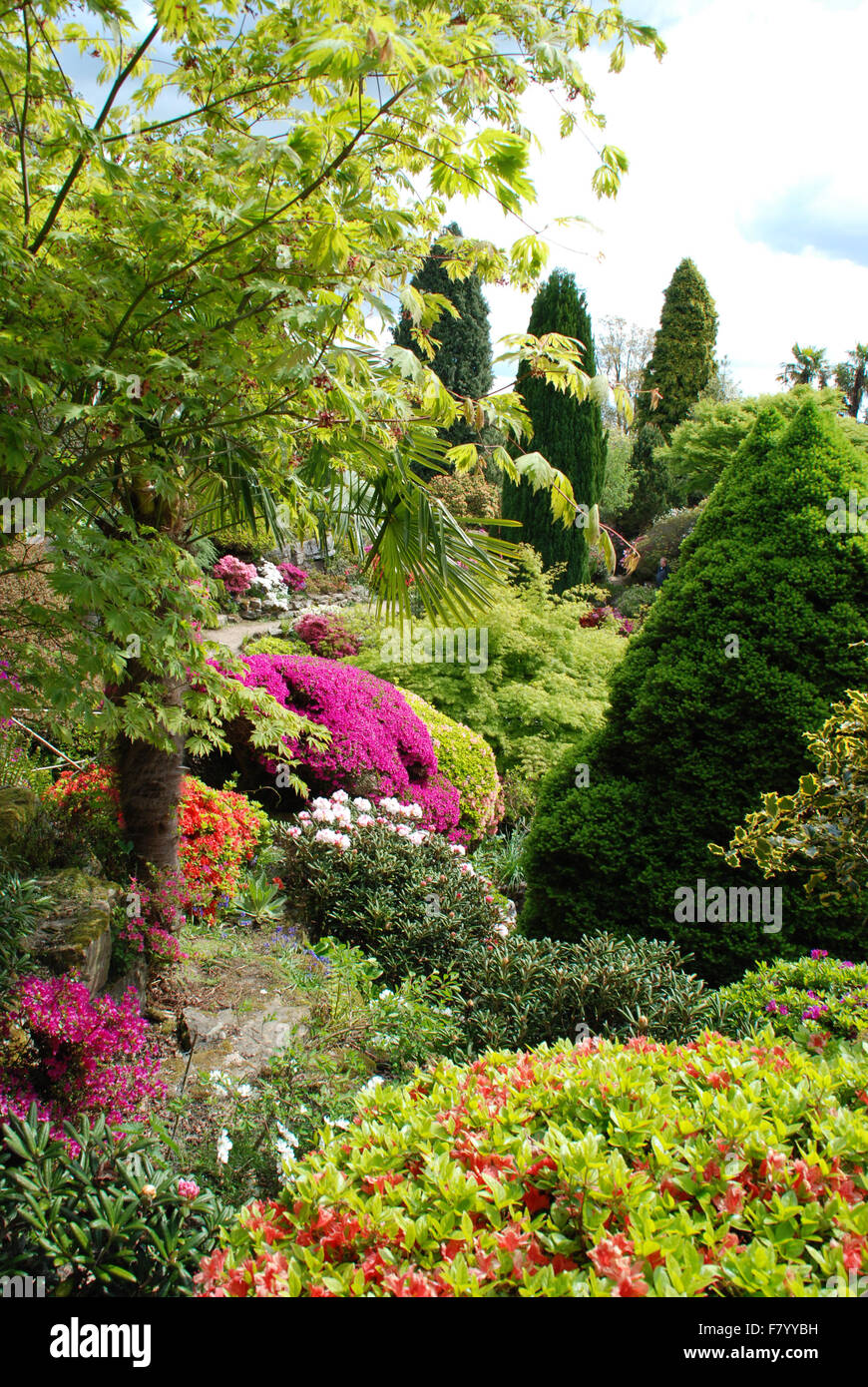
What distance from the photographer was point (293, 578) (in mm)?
17688

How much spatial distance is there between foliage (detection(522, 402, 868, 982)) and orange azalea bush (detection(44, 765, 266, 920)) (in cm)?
196

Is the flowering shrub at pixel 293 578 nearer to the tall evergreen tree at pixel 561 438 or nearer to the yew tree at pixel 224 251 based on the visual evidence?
the tall evergreen tree at pixel 561 438

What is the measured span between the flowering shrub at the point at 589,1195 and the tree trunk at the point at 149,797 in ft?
8.04

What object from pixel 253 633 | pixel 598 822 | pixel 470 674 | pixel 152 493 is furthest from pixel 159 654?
pixel 253 633

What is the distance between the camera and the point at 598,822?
4.97 meters

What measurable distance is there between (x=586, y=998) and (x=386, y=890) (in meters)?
1.88

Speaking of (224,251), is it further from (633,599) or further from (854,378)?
(854,378)

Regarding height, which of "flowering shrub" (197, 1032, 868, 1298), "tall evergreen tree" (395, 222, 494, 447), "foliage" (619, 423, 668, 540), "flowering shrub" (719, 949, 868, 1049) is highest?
"tall evergreen tree" (395, 222, 494, 447)

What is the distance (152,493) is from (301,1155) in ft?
9.82

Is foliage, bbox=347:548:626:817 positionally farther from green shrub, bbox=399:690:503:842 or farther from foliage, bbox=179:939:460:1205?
foliage, bbox=179:939:460:1205

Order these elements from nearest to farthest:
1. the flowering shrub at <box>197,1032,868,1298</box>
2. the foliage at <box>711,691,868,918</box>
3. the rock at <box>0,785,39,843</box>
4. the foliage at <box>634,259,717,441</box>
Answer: the flowering shrub at <box>197,1032,868,1298</box>
the foliage at <box>711,691,868,918</box>
the rock at <box>0,785,39,843</box>
the foliage at <box>634,259,717,441</box>

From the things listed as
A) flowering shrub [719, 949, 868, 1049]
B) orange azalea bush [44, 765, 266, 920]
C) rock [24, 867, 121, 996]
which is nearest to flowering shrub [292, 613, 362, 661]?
orange azalea bush [44, 765, 266, 920]

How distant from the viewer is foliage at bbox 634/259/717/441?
1157 inches

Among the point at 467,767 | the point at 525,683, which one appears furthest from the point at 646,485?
the point at 467,767
